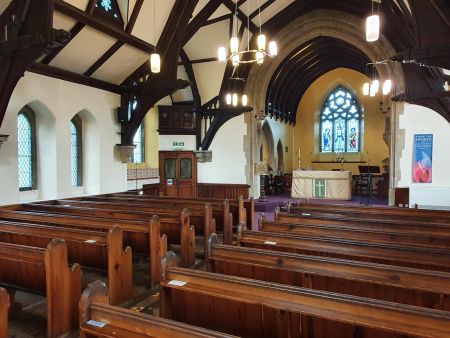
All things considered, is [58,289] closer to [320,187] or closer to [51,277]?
[51,277]

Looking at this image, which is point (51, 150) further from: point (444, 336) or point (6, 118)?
point (444, 336)

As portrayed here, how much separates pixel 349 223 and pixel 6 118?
546cm

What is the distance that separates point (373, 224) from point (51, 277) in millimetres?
3345

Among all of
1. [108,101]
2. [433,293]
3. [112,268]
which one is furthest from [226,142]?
[433,293]

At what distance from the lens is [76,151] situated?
7375 millimetres

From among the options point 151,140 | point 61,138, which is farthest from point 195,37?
point 61,138

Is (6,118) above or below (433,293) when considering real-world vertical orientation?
above

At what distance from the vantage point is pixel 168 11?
22.2ft

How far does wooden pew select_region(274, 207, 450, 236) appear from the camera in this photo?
366 cm

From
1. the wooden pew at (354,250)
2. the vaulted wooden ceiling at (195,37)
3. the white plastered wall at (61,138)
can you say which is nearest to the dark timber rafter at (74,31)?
the vaulted wooden ceiling at (195,37)

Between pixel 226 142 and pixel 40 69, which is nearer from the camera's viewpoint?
pixel 40 69

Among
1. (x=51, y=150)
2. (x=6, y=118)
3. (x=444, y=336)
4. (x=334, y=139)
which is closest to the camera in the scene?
(x=444, y=336)

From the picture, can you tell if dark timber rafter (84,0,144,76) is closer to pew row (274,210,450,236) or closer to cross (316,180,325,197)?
pew row (274,210,450,236)

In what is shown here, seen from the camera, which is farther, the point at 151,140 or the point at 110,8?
the point at 151,140
